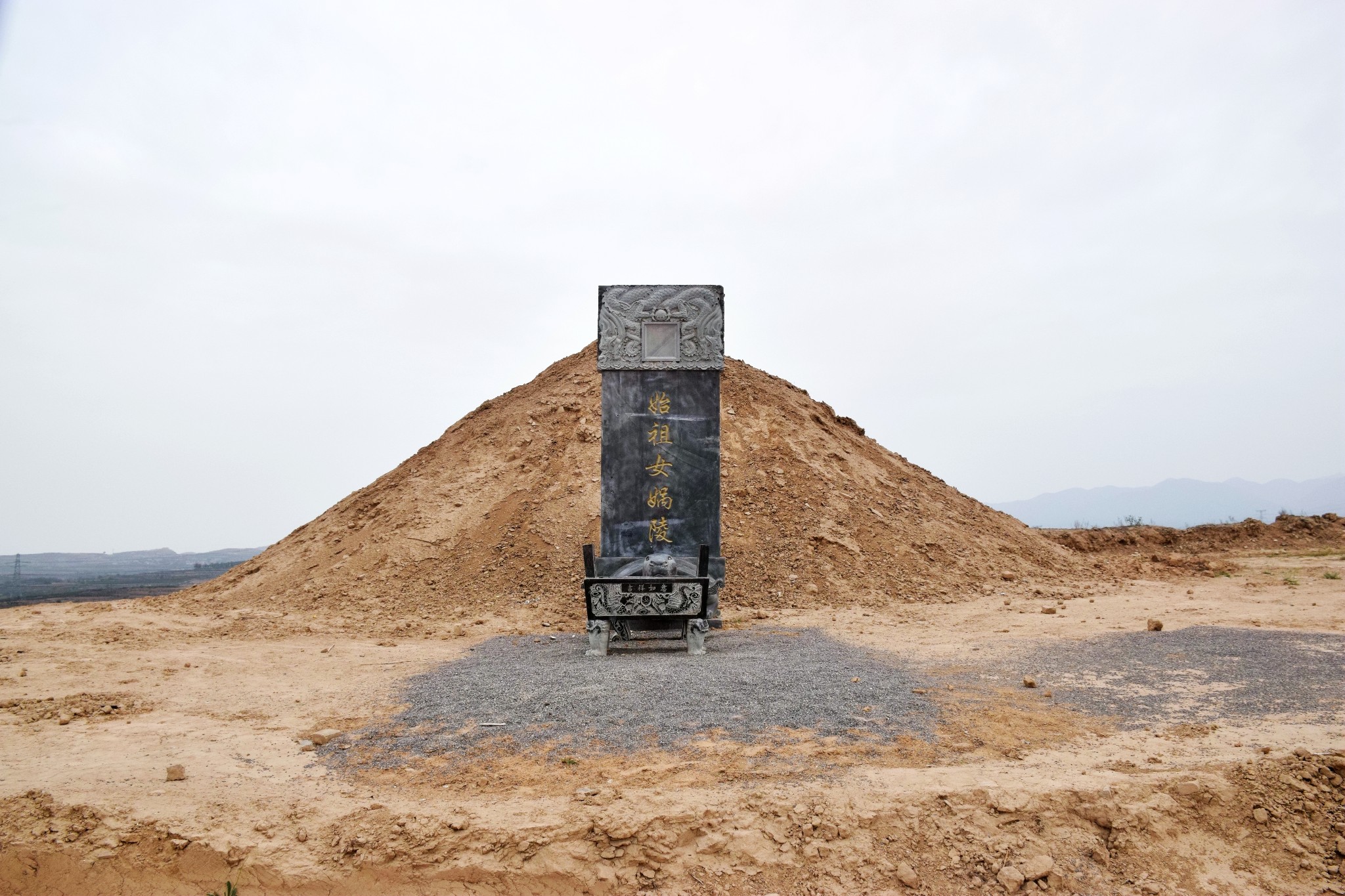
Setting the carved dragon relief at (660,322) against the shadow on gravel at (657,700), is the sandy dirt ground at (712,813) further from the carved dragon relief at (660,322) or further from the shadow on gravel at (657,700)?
the carved dragon relief at (660,322)

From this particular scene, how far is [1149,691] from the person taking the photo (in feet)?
18.0

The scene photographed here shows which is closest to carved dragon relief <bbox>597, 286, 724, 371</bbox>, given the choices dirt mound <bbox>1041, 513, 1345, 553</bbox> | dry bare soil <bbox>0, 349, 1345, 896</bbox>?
dry bare soil <bbox>0, 349, 1345, 896</bbox>

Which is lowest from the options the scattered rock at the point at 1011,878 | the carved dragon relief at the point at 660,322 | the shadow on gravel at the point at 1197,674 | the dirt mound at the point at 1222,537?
the scattered rock at the point at 1011,878

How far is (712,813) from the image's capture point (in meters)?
3.66

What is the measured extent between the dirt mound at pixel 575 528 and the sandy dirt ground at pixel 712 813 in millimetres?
6487

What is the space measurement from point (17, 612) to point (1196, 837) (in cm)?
1470

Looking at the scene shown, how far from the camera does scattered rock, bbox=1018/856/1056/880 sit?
134 inches

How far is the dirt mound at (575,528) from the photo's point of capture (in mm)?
11875

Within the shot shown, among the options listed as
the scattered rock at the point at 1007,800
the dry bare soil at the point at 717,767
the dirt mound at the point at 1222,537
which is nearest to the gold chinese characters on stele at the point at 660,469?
the dry bare soil at the point at 717,767

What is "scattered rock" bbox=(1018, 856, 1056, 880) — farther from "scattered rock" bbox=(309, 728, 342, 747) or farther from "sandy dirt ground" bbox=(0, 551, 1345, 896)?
"scattered rock" bbox=(309, 728, 342, 747)

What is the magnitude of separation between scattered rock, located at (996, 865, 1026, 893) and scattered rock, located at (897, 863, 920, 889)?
36 cm

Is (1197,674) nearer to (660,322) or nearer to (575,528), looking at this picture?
(660,322)

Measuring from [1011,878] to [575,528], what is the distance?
10.0 meters

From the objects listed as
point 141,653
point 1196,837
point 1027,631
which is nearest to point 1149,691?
point 1196,837
